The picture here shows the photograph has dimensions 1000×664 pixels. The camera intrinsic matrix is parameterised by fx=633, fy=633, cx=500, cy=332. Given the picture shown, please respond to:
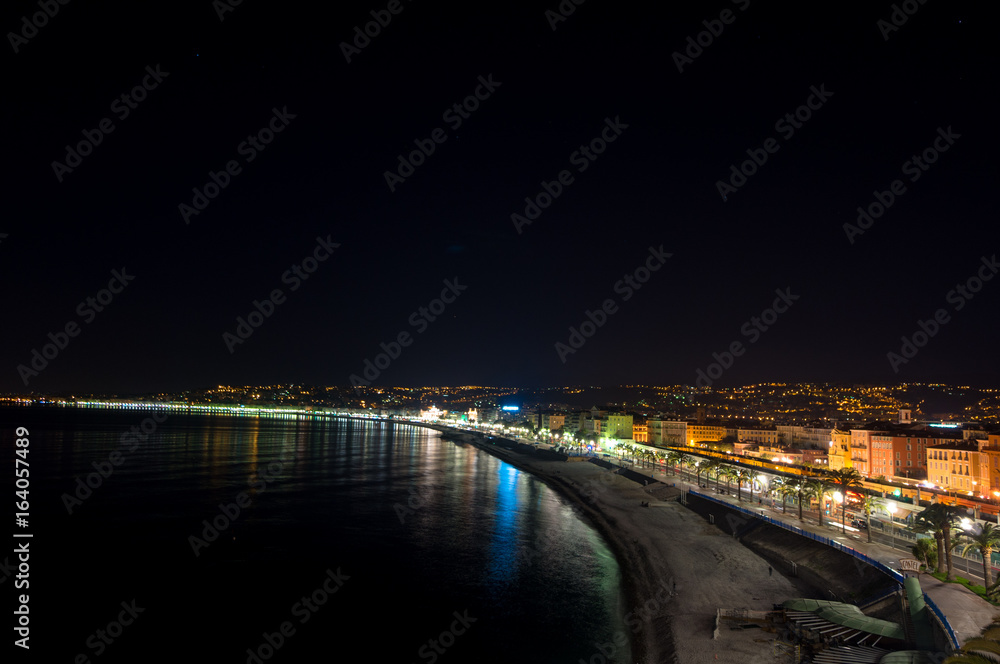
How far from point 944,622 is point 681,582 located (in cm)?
1003

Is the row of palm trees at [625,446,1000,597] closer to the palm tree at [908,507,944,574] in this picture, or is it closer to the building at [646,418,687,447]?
the palm tree at [908,507,944,574]

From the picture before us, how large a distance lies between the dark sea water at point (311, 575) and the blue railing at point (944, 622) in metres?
7.72

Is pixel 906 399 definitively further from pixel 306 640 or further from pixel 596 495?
pixel 306 640

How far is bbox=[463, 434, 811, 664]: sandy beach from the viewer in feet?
56.7

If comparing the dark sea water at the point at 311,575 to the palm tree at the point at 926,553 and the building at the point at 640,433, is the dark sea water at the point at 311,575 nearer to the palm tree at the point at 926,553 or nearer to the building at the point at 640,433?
the palm tree at the point at 926,553

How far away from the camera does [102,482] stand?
4772cm

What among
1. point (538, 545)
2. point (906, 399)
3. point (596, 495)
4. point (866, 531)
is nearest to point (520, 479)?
point (596, 495)

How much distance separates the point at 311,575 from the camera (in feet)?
82.6

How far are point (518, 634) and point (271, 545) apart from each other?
1573 cm

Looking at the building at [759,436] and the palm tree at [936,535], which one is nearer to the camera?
the palm tree at [936,535]

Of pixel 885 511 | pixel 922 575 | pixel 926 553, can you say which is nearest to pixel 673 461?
pixel 885 511

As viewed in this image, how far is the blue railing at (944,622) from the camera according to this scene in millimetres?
13452

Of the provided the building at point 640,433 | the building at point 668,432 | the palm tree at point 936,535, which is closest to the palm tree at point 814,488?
the palm tree at point 936,535

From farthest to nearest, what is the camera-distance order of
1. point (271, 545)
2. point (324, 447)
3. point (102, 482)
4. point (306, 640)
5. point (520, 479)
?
point (324, 447), point (520, 479), point (102, 482), point (271, 545), point (306, 640)
